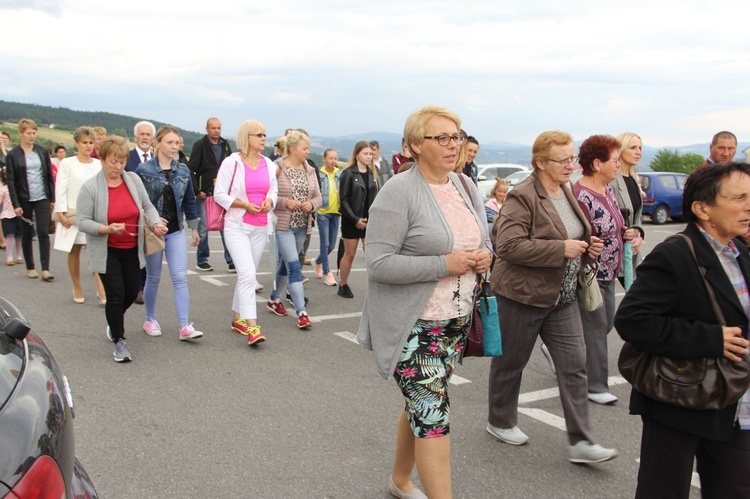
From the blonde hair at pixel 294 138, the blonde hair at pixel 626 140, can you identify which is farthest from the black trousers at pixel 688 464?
the blonde hair at pixel 294 138

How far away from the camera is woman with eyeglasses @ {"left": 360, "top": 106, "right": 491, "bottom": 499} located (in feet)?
10.3

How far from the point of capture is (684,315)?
2721mm

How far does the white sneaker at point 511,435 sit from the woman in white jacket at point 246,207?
2.65 meters

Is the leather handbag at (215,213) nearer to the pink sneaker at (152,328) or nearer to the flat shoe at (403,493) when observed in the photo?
the pink sneaker at (152,328)

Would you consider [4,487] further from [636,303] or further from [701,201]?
[701,201]

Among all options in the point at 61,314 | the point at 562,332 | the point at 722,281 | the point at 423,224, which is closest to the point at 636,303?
the point at 722,281

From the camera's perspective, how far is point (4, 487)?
165 cm

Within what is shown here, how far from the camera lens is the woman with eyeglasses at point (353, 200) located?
8.76 meters

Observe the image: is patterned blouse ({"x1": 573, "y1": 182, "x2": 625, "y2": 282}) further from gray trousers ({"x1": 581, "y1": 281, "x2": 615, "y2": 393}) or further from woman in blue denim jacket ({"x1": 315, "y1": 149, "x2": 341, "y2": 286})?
woman in blue denim jacket ({"x1": 315, "y1": 149, "x2": 341, "y2": 286})

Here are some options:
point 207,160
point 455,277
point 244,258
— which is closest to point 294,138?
point 244,258

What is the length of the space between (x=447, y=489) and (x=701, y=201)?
1630 mm

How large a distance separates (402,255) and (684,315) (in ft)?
3.90

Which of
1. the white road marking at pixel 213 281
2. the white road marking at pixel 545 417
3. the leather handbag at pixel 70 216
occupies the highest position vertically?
the leather handbag at pixel 70 216

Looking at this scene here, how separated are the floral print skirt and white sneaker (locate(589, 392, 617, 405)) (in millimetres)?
2287
